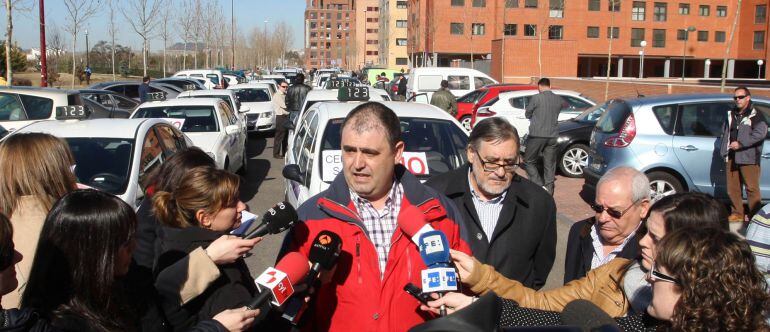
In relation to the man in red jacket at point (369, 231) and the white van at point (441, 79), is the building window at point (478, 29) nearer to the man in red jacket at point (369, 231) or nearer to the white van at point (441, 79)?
the white van at point (441, 79)

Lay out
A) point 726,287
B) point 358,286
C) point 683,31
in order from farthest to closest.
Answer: point 683,31
point 358,286
point 726,287

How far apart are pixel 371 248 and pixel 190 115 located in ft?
35.8

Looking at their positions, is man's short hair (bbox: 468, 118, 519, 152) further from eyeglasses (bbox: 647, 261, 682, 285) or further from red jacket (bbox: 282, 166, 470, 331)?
eyeglasses (bbox: 647, 261, 682, 285)

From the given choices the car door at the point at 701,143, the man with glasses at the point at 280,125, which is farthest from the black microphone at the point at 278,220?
the man with glasses at the point at 280,125

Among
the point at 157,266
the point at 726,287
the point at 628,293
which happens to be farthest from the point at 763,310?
the point at 157,266

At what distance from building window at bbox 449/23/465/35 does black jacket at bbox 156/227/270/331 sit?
6477 cm

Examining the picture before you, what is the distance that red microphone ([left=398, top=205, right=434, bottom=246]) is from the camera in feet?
9.06

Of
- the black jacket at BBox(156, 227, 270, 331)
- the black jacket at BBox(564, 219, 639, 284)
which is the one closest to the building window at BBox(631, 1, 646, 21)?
the black jacket at BBox(564, 219, 639, 284)

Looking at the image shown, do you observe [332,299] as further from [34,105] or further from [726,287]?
[34,105]

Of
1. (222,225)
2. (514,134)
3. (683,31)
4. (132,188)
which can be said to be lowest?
(132,188)

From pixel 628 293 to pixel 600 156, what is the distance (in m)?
7.82

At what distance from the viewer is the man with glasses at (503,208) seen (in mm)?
3842

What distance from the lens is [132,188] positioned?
701 cm

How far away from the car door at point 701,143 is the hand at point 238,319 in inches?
346
